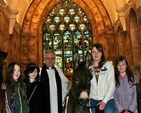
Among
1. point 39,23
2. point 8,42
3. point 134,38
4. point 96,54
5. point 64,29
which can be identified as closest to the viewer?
point 96,54

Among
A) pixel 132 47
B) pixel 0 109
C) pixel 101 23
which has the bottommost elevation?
pixel 0 109

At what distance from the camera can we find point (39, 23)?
14.5 m

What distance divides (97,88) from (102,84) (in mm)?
97

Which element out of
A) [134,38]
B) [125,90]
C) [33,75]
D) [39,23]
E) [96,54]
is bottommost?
[125,90]

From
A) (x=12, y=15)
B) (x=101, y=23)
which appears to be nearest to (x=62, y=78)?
(x=12, y=15)

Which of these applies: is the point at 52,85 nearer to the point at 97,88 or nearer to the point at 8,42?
the point at 97,88

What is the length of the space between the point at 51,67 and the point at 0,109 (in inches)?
67.0

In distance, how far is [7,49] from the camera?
37.9ft

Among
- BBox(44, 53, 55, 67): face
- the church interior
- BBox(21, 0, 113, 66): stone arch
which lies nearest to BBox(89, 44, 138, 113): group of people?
Result: BBox(44, 53, 55, 67): face

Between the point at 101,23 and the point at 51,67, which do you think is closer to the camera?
the point at 51,67

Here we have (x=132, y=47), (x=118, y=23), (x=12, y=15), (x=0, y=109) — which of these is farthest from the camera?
(x=118, y=23)

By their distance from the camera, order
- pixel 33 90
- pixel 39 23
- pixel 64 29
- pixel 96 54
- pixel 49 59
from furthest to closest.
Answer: pixel 64 29 → pixel 39 23 → pixel 49 59 → pixel 33 90 → pixel 96 54

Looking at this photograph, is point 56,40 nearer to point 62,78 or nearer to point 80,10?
point 80,10

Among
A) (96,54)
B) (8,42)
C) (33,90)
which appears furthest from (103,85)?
(8,42)
